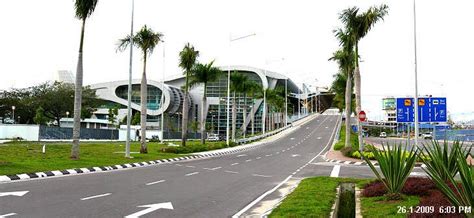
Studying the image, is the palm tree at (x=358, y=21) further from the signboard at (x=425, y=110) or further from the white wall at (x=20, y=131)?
the white wall at (x=20, y=131)

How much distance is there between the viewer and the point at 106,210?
9875mm

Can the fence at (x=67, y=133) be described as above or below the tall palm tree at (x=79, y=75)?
below

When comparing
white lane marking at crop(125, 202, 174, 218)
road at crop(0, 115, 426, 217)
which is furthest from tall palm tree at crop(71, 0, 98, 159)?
white lane marking at crop(125, 202, 174, 218)

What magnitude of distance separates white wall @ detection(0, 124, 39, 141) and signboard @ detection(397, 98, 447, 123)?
37813mm

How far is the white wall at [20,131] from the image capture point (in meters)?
49.5

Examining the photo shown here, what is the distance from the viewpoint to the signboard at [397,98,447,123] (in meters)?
31.4

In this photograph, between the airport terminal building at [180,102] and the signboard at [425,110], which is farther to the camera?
the airport terminal building at [180,102]

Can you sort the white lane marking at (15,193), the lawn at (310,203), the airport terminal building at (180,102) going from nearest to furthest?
1. the lawn at (310,203)
2. the white lane marking at (15,193)
3. the airport terminal building at (180,102)

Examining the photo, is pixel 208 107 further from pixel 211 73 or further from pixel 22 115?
pixel 211 73

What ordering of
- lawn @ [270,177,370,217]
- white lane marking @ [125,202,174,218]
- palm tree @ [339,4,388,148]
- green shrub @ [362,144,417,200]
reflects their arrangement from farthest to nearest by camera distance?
1. palm tree @ [339,4,388,148]
2. green shrub @ [362,144,417,200]
3. white lane marking @ [125,202,174,218]
4. lawn @ [270,177,370,217]

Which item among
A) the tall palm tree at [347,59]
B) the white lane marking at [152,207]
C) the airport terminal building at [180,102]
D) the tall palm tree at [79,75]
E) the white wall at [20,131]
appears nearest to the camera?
the white lane marking at [152,207]

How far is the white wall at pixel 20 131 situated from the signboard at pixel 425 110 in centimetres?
3781

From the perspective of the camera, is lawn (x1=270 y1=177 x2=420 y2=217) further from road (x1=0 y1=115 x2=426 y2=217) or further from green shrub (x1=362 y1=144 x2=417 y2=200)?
road (x1=0 y1=115 x2=426 y2=217)

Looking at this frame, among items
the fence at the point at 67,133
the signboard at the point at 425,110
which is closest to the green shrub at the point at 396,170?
the signboard at the point at 425,110
